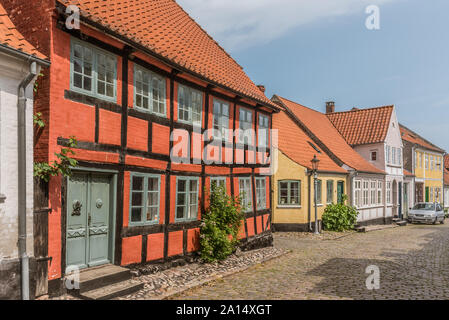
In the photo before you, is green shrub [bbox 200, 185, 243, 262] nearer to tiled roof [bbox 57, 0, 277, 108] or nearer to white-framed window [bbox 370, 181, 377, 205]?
tiled roof [bbox 57, 0, 277, 108]

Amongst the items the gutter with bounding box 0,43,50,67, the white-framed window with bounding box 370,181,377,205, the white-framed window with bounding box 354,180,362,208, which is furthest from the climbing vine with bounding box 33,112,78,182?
the white-framed window with bounding box 370,181,377,205

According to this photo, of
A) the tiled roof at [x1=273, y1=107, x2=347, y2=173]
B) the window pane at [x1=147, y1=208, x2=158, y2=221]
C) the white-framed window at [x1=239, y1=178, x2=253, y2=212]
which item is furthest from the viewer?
the tiled roof at [x1=273, y1=107, x2=347, y2=173]

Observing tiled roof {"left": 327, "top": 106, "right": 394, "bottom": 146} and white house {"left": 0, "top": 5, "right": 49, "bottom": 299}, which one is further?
tiled roof {"left": 327, "top": 106, "right": 394, "bottom": 146}

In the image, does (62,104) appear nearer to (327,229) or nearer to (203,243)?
(203,243)

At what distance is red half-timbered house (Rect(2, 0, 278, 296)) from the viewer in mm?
6703

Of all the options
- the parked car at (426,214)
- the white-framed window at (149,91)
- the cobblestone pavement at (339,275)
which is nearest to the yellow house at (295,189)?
the cobblestone pavement at (339,275)

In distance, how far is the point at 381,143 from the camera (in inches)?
1013

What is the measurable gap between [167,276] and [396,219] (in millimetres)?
22725

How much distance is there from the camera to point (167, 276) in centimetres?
862

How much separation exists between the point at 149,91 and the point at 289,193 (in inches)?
441

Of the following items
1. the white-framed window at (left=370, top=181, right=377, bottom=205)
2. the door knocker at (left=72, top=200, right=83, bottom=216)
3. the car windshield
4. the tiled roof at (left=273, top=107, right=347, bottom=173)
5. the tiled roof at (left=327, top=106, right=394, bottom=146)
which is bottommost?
the car windshield

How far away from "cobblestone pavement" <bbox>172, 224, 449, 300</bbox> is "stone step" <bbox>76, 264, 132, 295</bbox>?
3.72ft

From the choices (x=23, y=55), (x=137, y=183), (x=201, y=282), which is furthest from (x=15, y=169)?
(x=201, y=282)

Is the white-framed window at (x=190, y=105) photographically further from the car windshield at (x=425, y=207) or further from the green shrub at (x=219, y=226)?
the car windshield at (x=425, y=207)
